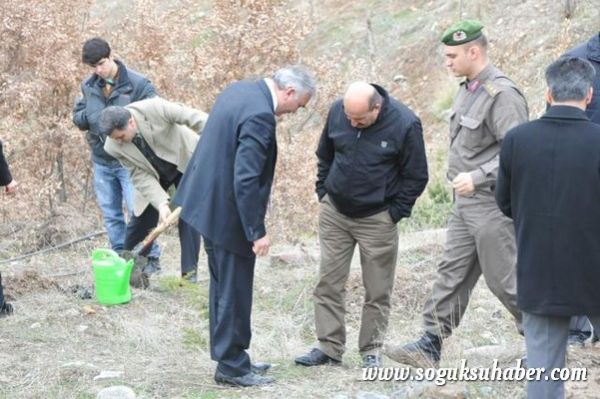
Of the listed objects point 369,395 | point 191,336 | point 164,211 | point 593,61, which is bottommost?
point 191,336

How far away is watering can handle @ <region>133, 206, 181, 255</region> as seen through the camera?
6.78 metres

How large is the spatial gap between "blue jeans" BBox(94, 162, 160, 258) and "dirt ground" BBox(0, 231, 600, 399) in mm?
443

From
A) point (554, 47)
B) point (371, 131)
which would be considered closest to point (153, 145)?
point (371, 131)

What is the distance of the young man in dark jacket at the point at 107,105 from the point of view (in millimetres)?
7770

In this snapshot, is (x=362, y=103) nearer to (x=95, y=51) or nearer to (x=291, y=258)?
(x=95, y=51)

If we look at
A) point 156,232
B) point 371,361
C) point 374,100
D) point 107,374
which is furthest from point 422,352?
point 156,232

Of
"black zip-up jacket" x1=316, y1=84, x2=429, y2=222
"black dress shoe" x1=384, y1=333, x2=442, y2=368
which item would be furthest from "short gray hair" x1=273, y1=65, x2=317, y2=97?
"black dress shoe" x1=384, y1=333, x2=442, y2=368

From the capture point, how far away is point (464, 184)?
5.13 m

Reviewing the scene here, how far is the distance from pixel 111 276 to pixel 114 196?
127cm

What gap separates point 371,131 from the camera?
5.46 metres

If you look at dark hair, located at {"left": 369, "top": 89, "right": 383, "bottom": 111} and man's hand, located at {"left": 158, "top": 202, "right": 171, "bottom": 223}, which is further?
man's hand, located at {"left": 158, "top": 202, "right": 171, "bottom": 223}

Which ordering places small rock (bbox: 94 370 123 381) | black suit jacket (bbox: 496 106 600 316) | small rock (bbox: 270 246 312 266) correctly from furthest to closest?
1. small rock (bbox: 270 246 312 266)
2. small rock (bbox: 94 370 123 381)
3. black suit jacket (bbox: 496 106 600 316)

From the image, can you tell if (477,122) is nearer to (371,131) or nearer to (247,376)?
(371,131)

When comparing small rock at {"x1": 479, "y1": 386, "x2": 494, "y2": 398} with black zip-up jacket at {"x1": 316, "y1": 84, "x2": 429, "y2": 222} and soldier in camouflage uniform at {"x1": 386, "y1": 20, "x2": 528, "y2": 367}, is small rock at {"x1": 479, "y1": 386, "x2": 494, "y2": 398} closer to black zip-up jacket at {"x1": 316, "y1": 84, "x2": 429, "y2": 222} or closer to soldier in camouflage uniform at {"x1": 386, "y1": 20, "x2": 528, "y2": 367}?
soldier in camouflage uniform at {"x1": 386, "y1": 20, "x2": 528, "y2": 367}
